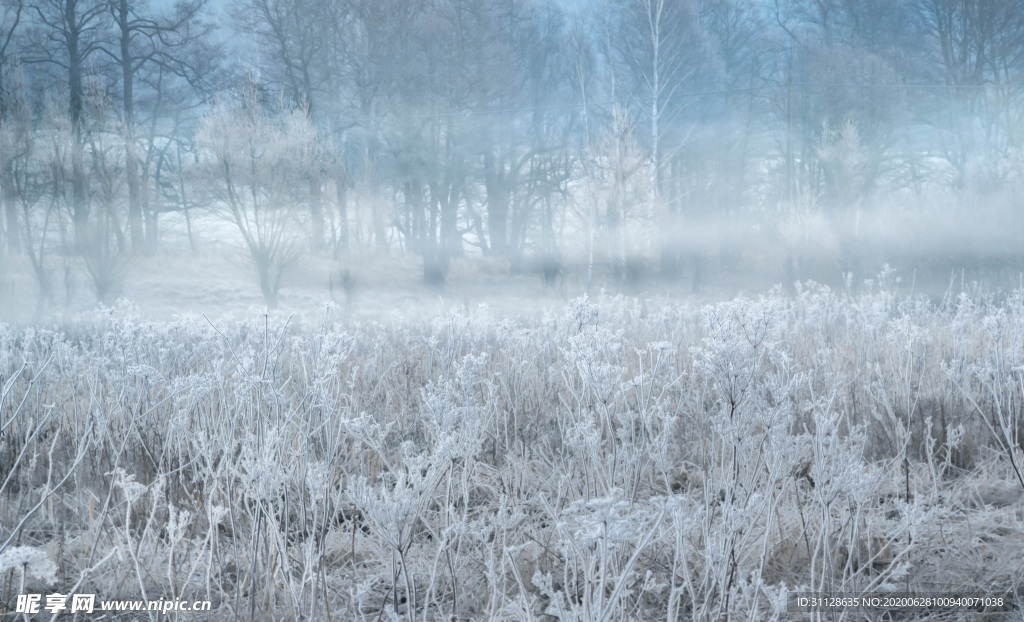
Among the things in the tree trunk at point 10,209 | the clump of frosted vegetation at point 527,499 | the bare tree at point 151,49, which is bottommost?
the clump of frosted vegetation at point 527,499

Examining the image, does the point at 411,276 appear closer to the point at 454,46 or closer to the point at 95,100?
the point at 454,46

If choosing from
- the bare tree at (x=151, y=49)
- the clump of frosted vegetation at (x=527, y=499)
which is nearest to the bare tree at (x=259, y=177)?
the bare tree at (x=151, y=49)

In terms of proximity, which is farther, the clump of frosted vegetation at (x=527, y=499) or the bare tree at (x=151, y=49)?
the bare tree at (x=151, y=49)

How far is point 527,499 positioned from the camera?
2.21 m

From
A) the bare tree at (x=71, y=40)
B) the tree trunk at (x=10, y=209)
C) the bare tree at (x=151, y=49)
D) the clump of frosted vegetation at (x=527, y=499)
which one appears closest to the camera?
the clump of frosted vegetation at (x=527, y=499)

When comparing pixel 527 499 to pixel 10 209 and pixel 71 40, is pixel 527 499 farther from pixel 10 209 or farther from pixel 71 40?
pixel 71 40

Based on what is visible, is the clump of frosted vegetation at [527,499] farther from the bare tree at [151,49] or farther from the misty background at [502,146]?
the bare tree at [151,49]

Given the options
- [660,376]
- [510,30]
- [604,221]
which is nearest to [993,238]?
[604,221]

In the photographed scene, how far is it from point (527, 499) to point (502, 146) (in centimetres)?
1558

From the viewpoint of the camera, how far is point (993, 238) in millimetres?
12539

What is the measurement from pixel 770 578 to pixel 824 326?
4429 millimetres

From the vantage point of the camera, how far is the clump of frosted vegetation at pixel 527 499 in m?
1.36

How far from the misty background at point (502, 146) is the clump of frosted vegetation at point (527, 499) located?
1001 centimetres

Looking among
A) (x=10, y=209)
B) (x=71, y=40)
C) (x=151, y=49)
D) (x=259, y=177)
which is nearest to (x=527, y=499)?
(x=259, y=177)
